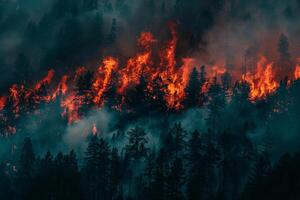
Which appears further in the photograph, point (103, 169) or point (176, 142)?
point (176, 142)

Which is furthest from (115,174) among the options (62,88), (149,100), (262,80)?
(262,80)

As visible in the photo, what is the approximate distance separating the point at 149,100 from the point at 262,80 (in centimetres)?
3105

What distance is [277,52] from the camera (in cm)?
13762

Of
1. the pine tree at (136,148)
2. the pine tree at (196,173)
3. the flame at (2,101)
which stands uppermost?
the flame at (2,101)

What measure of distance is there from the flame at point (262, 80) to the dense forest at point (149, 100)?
0.33 m

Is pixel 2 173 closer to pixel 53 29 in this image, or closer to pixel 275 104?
pixel 275 104

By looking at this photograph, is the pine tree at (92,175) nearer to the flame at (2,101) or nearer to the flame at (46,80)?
the flame at (46,80)

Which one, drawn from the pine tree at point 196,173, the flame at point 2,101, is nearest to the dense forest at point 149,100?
the pine tree at point 196,173

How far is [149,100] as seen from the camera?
388ft

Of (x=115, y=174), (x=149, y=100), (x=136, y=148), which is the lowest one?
(x=115, y=174)

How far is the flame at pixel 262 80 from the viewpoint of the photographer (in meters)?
117

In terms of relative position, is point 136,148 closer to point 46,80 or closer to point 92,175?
point 92,175

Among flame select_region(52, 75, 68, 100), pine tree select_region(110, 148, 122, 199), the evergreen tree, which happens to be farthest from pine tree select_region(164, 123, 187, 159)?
flame select_region(52, 75, 68, 100)

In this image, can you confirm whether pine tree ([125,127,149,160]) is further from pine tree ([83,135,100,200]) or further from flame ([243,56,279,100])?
flame ([243,56,279,100])
